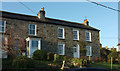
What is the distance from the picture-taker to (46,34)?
22922 millimetres

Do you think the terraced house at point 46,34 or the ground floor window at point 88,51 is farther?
the ground floor window at point 88,51

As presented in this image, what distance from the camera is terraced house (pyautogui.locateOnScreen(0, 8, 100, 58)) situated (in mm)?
20391

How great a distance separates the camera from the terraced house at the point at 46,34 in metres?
20.4

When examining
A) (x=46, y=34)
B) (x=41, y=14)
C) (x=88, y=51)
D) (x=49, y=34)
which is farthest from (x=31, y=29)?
(x=88, y=51)

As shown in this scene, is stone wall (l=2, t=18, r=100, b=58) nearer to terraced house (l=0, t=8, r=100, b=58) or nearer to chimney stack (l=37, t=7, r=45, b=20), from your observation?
terraced house (l=0, t=8, r=100, b=58)

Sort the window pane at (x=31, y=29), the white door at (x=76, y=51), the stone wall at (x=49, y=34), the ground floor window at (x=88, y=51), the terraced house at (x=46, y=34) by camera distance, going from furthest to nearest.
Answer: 1. the ground floor window at (x=88, y=51)
2. the white door at (x=76, y=51)
3. the window pane at (x=31, y=29)
4. the stone wall at (x=49, y=34)
5. the terraced house at (x=46, y=34)

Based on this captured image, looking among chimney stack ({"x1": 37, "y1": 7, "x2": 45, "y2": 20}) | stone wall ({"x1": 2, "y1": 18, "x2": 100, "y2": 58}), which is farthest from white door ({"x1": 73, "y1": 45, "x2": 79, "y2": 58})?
chimney stack ({"x1": 37, "y1": 7, "x2": 45, "y2": 20})

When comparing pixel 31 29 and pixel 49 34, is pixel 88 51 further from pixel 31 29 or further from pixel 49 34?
pixel 31 29

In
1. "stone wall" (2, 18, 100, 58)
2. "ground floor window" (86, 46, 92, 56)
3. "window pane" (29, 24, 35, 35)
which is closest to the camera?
"stone wall" (2, 18, 100, 58)

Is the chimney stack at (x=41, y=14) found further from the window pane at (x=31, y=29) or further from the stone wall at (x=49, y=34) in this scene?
the window pane at (x=31, y=29)

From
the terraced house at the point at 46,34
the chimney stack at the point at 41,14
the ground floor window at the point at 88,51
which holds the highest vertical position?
the chimney stack at the point at 41,14

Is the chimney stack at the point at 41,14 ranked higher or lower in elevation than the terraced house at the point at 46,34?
higher

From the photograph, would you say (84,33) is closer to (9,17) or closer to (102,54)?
(102,54)

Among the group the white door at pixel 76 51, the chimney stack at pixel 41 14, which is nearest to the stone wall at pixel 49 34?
the white door at pixel 76 51
